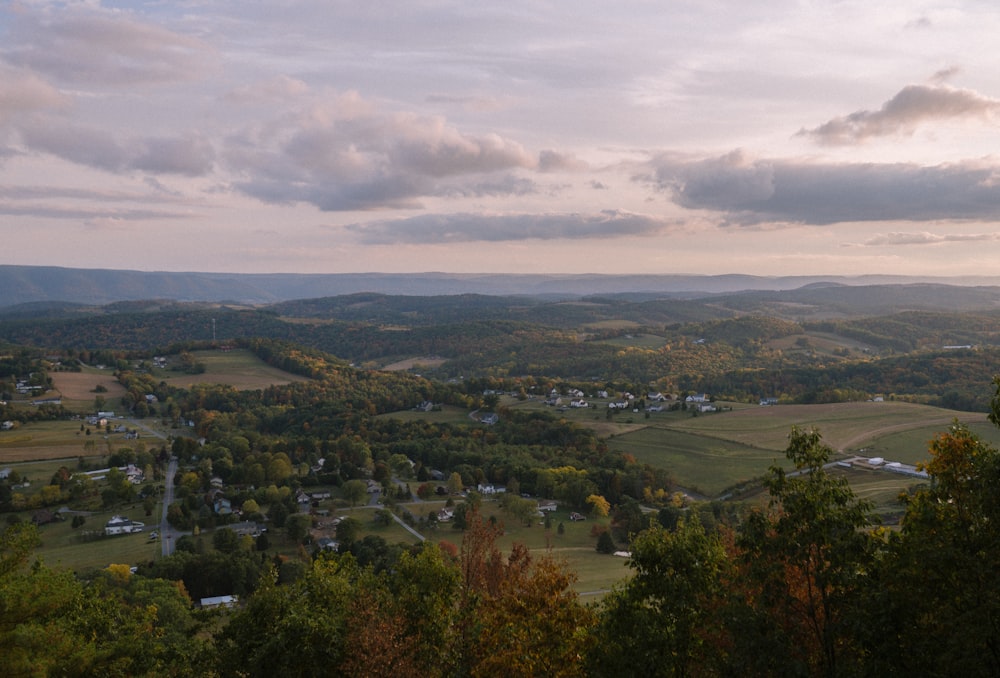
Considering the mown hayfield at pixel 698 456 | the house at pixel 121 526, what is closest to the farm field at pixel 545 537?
the mown hayfield at pixel 698 456

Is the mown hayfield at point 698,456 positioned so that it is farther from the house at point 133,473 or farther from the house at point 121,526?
the house at point 133,473

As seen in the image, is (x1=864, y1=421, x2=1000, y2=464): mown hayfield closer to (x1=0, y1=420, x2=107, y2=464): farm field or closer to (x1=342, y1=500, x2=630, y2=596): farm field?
(x1=342, y1=500, x2=630, y2=596): farm field

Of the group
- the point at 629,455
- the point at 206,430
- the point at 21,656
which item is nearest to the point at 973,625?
the point at 21,656

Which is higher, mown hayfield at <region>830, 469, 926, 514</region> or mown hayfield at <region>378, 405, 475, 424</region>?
mown hayfield at <region>830, 469, 926, 514</region>

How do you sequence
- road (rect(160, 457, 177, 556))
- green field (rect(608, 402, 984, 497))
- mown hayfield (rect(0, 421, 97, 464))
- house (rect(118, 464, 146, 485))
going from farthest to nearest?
mown hayfield (rect(0, 421, 97, 464)) → house (rect(118, 464, 146, 485)) → green field (rect(608, 402, 984, 497)) → road (rect(160, 457, 177, 556))

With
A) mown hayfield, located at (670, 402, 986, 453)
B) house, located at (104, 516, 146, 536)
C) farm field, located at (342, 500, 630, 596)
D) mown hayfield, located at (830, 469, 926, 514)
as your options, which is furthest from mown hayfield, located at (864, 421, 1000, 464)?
house, located at (104, 516, 146, 536)

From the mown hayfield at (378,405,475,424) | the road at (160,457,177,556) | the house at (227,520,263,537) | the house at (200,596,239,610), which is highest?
the mown hayfield at (378,405,475,424)

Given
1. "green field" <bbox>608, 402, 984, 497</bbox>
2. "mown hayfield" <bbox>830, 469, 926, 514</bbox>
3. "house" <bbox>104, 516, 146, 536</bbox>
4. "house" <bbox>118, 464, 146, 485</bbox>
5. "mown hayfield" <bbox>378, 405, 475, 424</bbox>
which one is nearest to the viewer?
"mown hayfield" <bbox>830, 469, 926, 514</bbox>

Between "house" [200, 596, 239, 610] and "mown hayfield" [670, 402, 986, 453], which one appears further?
"mown hayfield" [670, 402, 986, 453]
